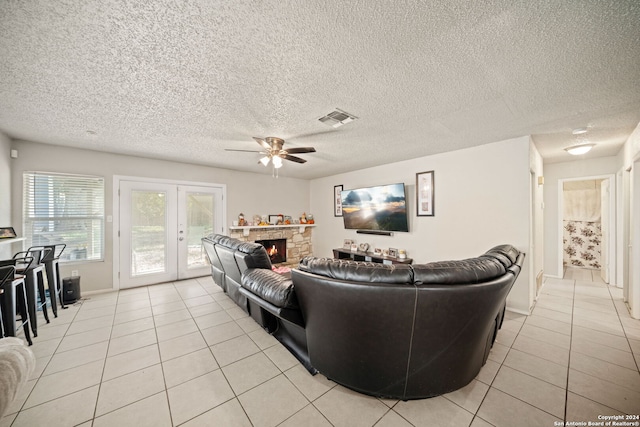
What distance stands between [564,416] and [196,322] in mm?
3545

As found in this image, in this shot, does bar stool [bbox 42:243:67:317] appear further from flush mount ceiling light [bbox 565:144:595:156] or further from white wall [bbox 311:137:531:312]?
flush mount ceiling light [bbox 565:144:595:156]

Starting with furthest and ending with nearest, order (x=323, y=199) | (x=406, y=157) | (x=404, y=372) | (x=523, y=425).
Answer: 1. (x=323, y=199)
2. (x=406, y=157)
3. (x=404, y=372)
4. (x=523, y=425)

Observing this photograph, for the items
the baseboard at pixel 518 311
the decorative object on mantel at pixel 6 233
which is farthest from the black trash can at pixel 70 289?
the baseboard at pixel 518 311

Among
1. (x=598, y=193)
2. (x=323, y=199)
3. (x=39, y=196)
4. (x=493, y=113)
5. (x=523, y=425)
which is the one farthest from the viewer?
(x=323, y=199)

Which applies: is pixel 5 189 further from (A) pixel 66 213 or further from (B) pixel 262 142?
(B) pixel 262 142

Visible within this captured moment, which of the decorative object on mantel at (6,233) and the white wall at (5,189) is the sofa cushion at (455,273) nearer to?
the decorative object on mantel at (6,233)

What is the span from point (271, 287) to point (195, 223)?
149 inches

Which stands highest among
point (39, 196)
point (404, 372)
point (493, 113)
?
point (493, 113)

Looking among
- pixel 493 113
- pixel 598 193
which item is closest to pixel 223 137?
pixel 493 113

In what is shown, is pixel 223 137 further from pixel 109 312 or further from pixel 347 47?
pixel 109 312

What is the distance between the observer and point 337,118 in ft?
8.61

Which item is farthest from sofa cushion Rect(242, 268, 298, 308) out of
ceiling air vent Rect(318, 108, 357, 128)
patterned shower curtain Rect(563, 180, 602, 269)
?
patterned shower curtain Rect(563, 180, 602, 269)

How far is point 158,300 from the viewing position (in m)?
3.68

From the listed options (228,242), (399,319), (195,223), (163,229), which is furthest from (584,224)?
(163,229)
